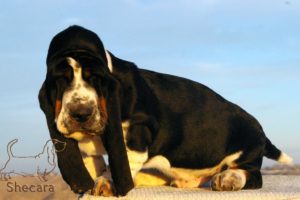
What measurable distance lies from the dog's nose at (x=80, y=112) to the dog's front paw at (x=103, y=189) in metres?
0.45

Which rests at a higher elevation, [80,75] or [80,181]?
[80,75]

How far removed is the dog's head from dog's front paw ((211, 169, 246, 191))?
798 mm

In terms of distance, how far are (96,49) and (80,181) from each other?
0.72 meters

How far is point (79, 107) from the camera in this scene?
9.68 ft

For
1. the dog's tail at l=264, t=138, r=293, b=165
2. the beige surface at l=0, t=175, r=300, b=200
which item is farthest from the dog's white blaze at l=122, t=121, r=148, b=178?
the dog's tail at l=264, t=138, r=293, b=165

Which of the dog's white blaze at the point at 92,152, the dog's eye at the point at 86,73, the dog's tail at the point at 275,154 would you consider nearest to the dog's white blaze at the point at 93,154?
the dog's white blaze at the point at 92,152

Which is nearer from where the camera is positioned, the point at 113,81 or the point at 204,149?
the point at 113,81

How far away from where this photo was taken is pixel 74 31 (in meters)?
3.28

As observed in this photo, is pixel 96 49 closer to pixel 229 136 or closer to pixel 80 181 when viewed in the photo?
pixel 80 181

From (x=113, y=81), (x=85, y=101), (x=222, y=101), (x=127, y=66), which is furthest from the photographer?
(x=222, y=101)

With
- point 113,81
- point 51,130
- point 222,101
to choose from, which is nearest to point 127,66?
point 113,81

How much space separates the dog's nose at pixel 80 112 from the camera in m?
2.95

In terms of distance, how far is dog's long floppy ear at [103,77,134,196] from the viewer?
10.3 ft

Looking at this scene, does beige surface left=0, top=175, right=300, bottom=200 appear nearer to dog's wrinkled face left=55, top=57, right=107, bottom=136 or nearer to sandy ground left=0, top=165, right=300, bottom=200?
sandy ground left=0, top=165, right=300, bottom=200
